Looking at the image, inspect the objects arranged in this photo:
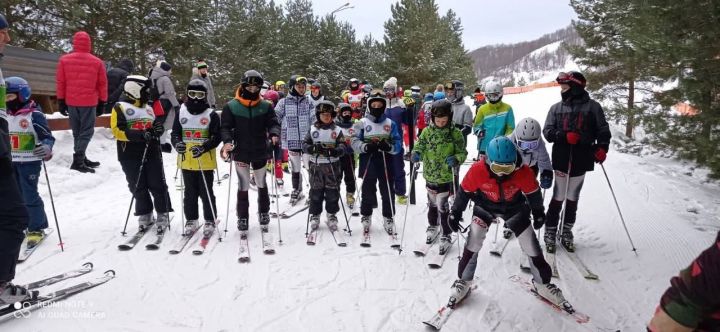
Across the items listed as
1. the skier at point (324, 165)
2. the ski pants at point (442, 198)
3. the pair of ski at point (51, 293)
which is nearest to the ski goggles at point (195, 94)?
the skier at point (324, 165)

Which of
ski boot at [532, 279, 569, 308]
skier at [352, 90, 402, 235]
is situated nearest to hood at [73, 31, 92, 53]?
skier at [352, 90, 402, 235]

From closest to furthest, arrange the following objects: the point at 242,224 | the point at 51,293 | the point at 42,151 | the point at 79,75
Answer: the point at 51,293
the point at 42,151
the point at 242,224
the point at 79,75

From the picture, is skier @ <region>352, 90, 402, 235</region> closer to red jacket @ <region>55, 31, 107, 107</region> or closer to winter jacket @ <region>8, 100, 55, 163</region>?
winter jacket @ <region>8, 100, 55, 163</region>

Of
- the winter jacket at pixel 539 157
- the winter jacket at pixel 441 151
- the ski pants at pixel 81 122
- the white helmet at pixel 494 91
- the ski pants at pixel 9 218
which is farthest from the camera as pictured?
the ski pants at pixel 81 122

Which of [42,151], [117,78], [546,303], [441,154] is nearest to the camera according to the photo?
[546,303]

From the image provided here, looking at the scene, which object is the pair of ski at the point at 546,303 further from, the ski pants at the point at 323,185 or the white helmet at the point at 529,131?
the ski pants at the point at 323,185

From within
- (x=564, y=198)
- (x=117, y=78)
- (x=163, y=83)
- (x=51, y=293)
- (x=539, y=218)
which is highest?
A: (x=117, y=78)

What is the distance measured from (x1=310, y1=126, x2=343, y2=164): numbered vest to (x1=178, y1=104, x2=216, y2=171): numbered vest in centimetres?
158

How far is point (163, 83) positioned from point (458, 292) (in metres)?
9.12

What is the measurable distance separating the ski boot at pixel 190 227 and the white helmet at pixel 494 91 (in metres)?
5.08

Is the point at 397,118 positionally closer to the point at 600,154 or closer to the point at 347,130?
the point at 347,130

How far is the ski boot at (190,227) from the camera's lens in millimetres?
5910

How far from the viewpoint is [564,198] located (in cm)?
560

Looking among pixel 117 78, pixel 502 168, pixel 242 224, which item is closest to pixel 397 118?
pixel 242 224
